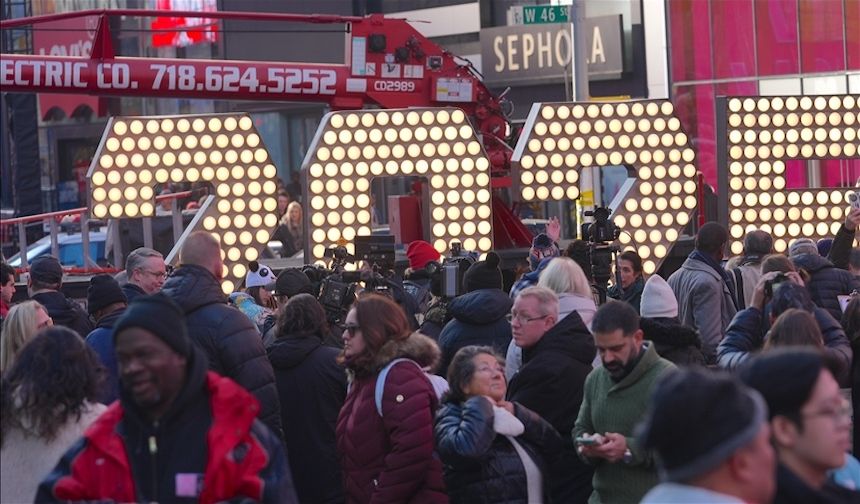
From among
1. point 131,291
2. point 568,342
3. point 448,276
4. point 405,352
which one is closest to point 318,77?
point 448,276

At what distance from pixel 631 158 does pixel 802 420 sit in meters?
9.83

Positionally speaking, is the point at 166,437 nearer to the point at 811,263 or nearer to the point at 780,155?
the point at 811,263

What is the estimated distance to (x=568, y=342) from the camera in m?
7.53

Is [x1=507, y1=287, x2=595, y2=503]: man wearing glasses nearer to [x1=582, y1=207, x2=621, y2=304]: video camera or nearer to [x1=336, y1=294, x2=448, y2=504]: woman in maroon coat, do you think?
[x1=336, y1=294, x2=448, y2=504]: woman in maroon coat

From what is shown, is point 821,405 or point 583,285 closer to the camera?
point 821,405

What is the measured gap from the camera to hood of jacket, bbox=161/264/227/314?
755 cm

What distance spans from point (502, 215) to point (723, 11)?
14.5 metres

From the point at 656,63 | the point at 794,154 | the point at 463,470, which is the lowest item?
the point at 463,470

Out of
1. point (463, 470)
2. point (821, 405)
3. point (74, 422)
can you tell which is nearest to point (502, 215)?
point (463, 470)

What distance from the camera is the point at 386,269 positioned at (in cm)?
1145

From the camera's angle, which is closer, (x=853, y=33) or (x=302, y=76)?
(x=302, y=76)

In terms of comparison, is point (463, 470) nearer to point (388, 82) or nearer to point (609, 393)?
point (609, 393)

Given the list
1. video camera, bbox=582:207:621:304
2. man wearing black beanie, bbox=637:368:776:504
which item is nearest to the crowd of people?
man wearing black beanie, bbox=637:368:776:504

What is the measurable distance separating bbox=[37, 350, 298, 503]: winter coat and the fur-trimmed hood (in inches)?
88.1
